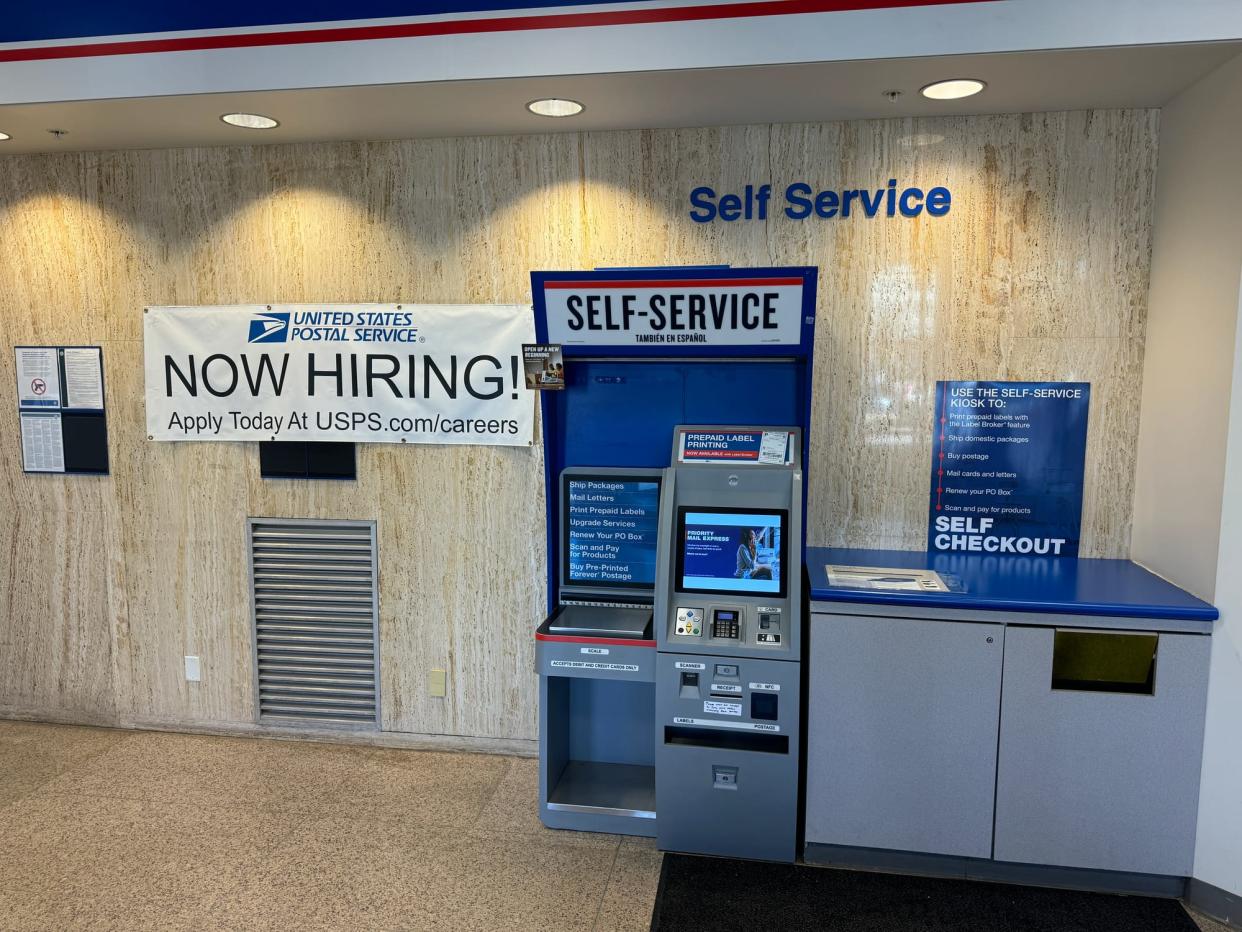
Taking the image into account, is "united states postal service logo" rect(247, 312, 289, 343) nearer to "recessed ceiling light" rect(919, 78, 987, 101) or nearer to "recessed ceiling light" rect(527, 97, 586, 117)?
"recessed ceiling light" rect(527, 97, 586, 117)

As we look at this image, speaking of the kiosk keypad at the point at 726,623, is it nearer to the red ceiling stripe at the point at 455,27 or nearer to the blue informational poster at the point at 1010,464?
the blue informational poster at the point at 1010,464

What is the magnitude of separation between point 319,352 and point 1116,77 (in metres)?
3.41

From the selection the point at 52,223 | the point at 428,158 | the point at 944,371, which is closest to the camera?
the point at 944,371

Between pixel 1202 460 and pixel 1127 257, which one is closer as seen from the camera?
pixel 1202 460

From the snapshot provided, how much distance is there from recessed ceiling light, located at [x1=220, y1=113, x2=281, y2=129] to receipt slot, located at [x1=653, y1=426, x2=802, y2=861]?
223 centimetres

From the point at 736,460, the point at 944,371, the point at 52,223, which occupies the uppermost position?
the point at 52,223

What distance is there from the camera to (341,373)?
13.0ft

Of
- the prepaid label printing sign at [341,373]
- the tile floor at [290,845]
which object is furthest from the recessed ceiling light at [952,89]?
the tile floor at [290,845]

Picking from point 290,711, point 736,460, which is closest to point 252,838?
point 290,711

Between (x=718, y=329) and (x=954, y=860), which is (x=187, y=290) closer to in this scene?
(x=718, y=329)

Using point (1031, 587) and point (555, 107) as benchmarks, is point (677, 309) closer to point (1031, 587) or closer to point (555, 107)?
point (555, 107)

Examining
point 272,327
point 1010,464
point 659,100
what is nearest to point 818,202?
point 659,100

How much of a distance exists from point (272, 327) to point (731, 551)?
7.93 feet

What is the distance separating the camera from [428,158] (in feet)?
12.6
